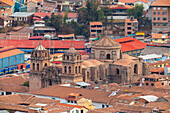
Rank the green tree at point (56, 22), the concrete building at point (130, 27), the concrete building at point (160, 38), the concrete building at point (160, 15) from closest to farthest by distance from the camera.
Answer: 1. the concrete building at point (160, 38)
2. the concrete building at point (130, 27)
3. the concrete building at point (160, 15)
4. the green tree at point (56, 22)

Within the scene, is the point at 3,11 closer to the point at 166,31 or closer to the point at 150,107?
the point at 166,31

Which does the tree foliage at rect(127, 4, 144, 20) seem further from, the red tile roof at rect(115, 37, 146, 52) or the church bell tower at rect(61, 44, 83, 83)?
the church bell tower at rect(61, 44, 83, 83)

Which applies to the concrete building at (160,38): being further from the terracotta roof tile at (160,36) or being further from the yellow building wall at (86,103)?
the yellow building wall at (86,103)

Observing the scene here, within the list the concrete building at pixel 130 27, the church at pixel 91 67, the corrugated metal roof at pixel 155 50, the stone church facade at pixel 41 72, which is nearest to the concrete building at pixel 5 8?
the concrete building at pixel 130 27

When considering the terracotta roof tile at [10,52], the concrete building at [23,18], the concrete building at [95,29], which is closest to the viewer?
the terracotta roof tile at [10,52]

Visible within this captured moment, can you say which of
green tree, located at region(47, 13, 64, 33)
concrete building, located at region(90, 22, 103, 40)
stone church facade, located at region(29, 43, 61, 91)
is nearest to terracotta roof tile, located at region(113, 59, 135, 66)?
stone church facade, located at region(29, 43, 61, 91)

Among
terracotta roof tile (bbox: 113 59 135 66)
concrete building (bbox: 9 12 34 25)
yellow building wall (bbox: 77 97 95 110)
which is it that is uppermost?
concrete building (bbox: 9 12 34 25)
